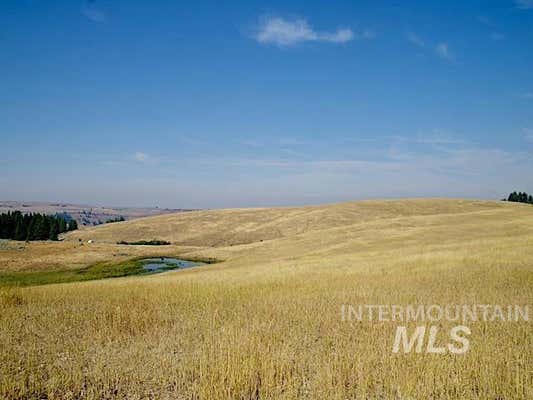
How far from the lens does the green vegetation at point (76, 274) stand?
156ft

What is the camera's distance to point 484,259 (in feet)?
66.8

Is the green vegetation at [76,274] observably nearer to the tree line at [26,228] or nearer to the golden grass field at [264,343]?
the golden grass field at [264,343]

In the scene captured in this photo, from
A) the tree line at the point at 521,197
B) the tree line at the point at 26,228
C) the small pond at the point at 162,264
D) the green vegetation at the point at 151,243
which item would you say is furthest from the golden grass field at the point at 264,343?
the tree line at the point at 521,197

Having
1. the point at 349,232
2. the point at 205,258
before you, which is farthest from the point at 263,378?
the point at 205,258

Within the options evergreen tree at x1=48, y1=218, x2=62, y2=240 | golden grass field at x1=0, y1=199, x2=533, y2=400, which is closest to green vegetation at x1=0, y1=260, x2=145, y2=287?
golden grass field at x1=0, y1=199, x2=533, y2=400

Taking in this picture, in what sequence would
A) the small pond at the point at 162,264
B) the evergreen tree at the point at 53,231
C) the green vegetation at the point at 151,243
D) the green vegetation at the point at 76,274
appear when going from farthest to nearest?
the evergreen tree at the point at 53,231 → the green vegetation at the point at 151,243 → the small pond at the point at 162,264 → the green vegetation at the point at 76,274

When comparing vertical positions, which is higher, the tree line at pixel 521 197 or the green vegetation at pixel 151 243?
the tree line at pixel 521 197

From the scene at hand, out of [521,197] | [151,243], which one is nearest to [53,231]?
[151,243]

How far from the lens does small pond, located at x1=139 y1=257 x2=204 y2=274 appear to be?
53366mm

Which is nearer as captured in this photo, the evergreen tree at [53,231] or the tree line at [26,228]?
the tree line at [26,228]

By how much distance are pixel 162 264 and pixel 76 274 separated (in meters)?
11.7

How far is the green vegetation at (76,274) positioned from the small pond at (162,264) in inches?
44.4

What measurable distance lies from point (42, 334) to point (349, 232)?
44530 mm

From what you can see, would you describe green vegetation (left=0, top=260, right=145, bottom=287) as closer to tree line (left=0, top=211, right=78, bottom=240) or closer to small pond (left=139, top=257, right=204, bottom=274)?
small pond (left=139, top=257, right=204, bottom=274)
